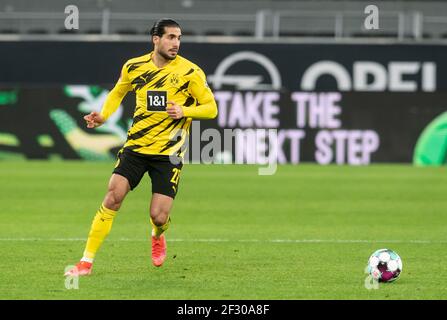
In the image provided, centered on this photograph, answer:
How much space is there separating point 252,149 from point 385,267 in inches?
568

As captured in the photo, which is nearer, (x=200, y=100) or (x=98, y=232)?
(x=98, y=232)

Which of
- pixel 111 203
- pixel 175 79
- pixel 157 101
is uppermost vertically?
pixel 175 79

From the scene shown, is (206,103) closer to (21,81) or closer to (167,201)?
(167,201)

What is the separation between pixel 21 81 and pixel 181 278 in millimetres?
20243

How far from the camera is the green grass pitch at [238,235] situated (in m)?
8.48

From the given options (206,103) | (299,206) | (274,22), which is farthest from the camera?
(274,22)

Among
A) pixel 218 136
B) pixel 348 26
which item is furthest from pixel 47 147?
pixel 348 26

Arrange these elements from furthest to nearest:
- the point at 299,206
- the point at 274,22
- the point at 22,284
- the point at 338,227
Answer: the point at 274,22 < the point at 299,206 < the point at 338,227 < the point at 22,284

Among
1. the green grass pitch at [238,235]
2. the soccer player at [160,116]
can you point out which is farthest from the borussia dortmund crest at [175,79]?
the green grass pitch at [238,235]

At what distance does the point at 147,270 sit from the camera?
31.0 ft

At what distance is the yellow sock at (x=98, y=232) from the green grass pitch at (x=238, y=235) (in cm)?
20

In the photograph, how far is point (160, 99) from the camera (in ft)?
30.7

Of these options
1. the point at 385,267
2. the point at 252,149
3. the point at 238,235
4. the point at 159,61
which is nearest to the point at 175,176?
the point at 159,61

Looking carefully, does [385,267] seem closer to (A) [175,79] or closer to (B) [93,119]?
(A) [175,79]
